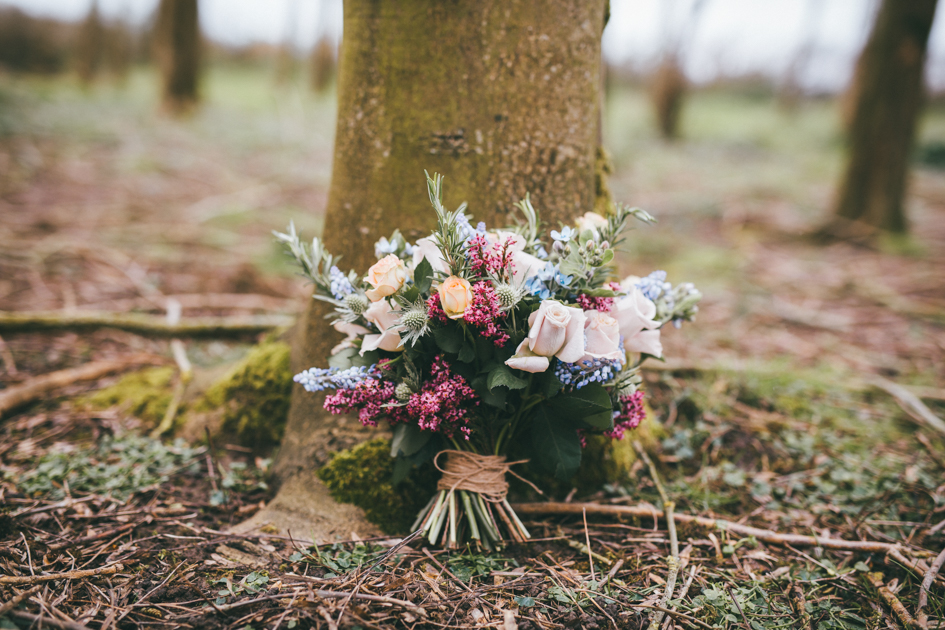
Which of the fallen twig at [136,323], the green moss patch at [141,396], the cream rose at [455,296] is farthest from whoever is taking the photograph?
the fallen twig at [136,323]

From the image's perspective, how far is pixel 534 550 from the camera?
195 cm

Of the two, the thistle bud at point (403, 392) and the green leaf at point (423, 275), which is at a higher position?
the green leaf at point (423, 275)

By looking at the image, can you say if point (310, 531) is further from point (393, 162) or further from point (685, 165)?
point (685, 165)

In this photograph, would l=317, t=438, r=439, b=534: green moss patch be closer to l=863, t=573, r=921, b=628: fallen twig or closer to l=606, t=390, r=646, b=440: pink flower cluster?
l=606, t=390, r=646, b=440: pink flower cluster

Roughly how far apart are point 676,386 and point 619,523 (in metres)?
1.39

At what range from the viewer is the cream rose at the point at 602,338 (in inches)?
66.3

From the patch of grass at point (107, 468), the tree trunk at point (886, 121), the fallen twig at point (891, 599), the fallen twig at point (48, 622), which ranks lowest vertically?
the patch of grass at point (107, 468)

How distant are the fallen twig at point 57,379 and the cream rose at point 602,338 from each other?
3.01 metres

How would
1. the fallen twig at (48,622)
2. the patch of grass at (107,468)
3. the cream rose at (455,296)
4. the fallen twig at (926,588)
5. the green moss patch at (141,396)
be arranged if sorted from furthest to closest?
Answer: the green moss patch at (141,396)
the patch of grass at (107,468)
the fallen twig at (926,588)
the cream rose at (455,296)
the fallen twig at (48,622)

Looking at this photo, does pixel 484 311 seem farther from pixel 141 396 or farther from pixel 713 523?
pixel 141 396

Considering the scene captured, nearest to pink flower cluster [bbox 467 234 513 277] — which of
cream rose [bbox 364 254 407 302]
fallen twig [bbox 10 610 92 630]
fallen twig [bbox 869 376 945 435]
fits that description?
cream rose [bbox 364 254 407 302]

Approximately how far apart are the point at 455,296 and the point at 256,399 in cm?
167

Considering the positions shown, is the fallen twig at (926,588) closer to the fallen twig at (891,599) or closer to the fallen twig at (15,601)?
the fallen twig at (891,599)

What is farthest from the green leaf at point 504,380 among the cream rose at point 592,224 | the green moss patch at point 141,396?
the green moss patch at point 141,396
